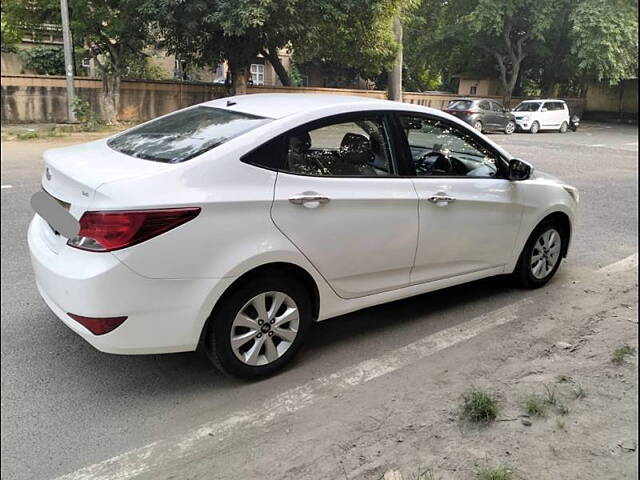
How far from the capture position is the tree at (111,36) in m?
12.6

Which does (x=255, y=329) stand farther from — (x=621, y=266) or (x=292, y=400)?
(x=621, y=266)

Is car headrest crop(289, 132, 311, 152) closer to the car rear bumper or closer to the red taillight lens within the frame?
the car rear bumper

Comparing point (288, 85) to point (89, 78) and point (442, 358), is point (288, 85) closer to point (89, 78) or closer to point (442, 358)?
point (89, 78)

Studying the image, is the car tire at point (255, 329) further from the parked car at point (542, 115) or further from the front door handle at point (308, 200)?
the parked car at point (542, 115)

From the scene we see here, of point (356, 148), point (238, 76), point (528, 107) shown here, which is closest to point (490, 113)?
point (528, 107)

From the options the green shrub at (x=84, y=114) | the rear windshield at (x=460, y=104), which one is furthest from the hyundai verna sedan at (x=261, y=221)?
the green shrub at (x=84, y=114)

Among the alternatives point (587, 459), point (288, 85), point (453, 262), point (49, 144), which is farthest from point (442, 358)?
point (288, 85)

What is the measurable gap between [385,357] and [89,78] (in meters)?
14.8

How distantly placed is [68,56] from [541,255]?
11997 mm

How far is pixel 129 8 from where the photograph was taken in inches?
551

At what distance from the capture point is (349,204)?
3.27 m

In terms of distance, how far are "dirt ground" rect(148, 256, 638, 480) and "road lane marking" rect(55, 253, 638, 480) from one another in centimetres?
6

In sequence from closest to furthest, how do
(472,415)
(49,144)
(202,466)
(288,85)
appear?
(202,466) < (472,415) < (49,144) < (288,85)

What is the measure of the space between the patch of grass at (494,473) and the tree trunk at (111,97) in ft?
50.9
